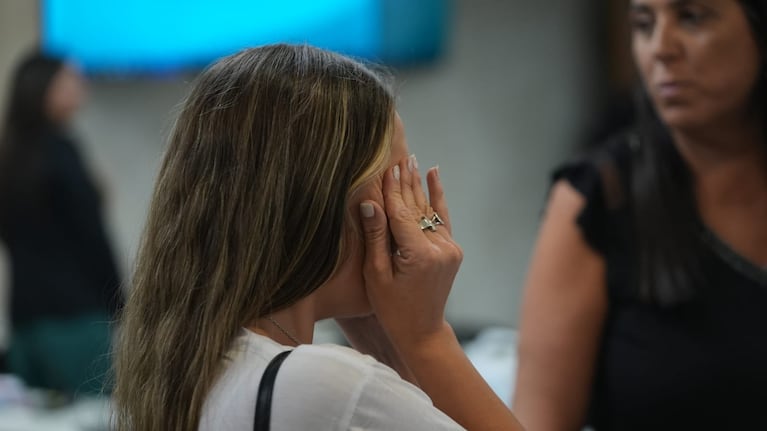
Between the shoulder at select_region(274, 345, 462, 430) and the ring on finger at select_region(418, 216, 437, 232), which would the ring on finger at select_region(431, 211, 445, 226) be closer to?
the ring on finger at select_region(418, 216, 437, 232)

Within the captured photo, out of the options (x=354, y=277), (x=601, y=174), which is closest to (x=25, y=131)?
(x=601, y=174)

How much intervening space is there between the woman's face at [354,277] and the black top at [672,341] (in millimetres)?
484

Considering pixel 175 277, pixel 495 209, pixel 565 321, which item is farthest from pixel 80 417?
pixel 495 209

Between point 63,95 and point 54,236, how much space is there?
0.48m

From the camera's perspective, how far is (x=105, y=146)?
4312 mm

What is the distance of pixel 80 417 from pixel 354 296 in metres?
1.87

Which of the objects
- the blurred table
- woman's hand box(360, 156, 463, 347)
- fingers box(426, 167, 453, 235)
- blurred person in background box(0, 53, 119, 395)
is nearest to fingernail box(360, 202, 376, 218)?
woman's hand box(360, 156, 463, 347)

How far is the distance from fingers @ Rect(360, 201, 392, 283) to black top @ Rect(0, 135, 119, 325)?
2568 mm

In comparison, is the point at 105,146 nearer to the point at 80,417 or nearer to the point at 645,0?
the point at 80,417

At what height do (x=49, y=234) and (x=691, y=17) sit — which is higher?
(x=691, y=17)

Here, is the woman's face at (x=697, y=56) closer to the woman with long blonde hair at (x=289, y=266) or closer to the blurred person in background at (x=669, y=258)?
the blurred person in background at (x=669, y=258)

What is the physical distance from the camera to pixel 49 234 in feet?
11.9

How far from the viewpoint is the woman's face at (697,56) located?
1505 millimetres

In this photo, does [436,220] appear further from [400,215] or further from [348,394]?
[348,394]
